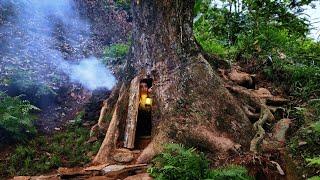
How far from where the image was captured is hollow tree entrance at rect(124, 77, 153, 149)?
668cm

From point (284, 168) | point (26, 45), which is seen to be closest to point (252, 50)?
point (284, 168)

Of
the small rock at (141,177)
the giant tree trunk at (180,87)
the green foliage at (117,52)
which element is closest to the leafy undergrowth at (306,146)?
the giant tree trunk at (180,87)

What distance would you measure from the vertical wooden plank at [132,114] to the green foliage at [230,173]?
2.11 metres

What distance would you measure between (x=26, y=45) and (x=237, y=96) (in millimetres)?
8678

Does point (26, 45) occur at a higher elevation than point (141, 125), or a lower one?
higher

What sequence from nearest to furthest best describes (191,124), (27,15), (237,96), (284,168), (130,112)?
(284,168) → (191,124) → (130,112) → (237,96) → (27,15)

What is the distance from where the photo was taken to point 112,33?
54.2 feet

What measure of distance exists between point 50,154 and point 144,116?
2.03m

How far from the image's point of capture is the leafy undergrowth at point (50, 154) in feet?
22.1

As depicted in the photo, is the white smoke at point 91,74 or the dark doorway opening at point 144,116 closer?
the dark doorway opening at point 144,116

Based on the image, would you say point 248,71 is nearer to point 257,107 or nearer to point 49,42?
point 257,107

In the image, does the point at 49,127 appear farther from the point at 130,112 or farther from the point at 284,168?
the point at 284,168

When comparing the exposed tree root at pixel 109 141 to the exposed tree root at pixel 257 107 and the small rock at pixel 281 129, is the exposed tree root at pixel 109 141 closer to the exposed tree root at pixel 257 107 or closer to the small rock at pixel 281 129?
the exposed tree root at pixel 257 107

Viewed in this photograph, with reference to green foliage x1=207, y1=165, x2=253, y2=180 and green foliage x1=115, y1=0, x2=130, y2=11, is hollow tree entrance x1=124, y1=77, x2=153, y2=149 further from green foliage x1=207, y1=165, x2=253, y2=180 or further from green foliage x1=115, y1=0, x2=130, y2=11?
green foliage x1=115, y1=0, x2=130, y2=11
